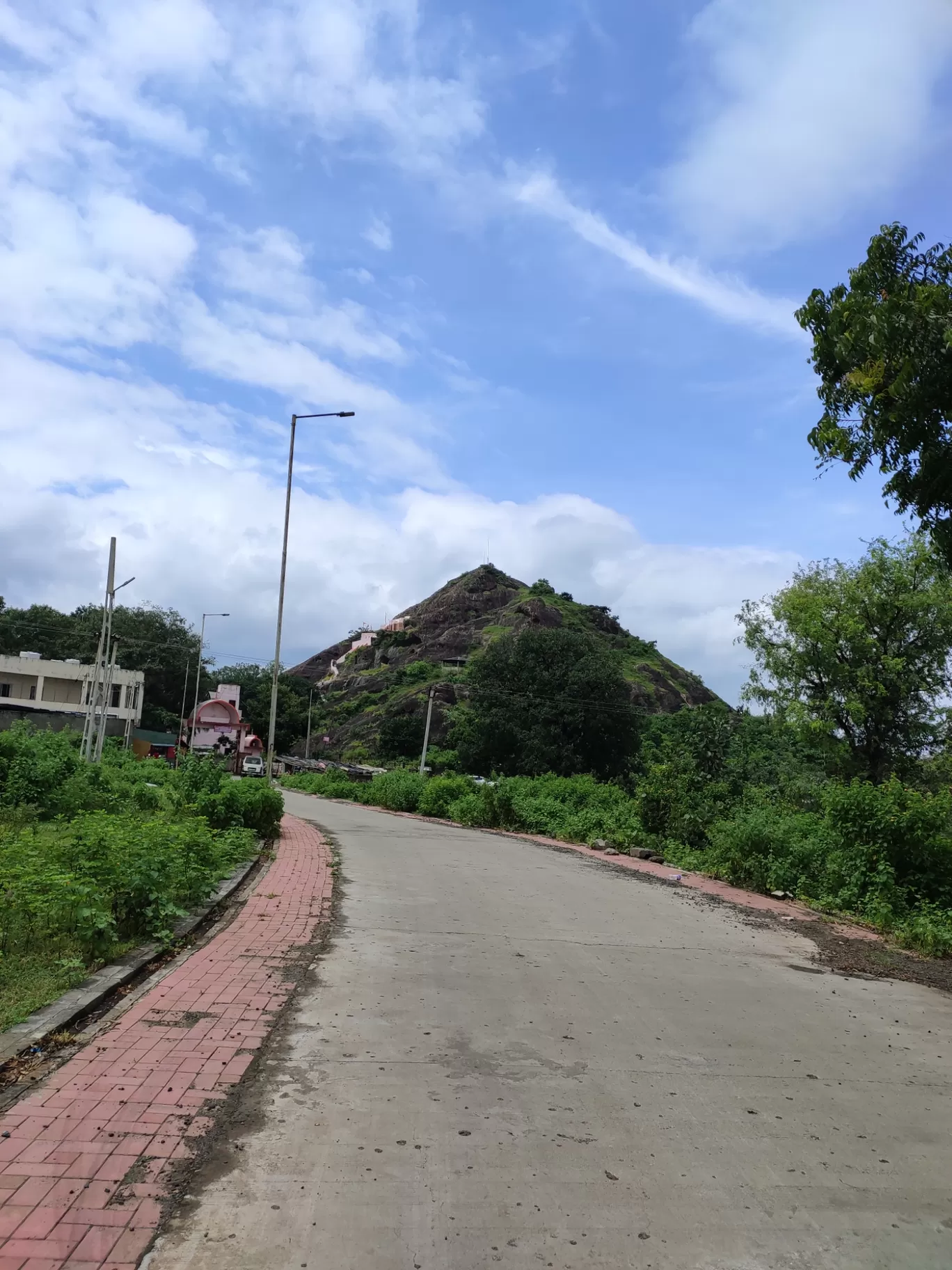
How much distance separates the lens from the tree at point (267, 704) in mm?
83438

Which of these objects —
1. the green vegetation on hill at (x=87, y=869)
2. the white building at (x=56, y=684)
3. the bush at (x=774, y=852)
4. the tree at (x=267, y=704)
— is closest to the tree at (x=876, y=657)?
the bush at (x=774, y=852)

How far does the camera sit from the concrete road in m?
3.22

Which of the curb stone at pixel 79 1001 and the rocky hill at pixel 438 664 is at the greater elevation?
the rocky hill at pixel 438 664

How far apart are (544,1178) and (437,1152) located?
0.49 meters

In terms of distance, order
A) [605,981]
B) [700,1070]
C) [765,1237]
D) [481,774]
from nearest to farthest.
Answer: [765,1237]
[700,1070]
[605,981]
[481,774]

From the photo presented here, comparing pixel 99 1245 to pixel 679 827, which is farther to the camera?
pixel 679 827

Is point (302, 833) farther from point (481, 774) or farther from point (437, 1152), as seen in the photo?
point (481, 774)

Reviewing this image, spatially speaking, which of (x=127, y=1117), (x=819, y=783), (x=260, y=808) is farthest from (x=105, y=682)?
(x=127, y=1117)

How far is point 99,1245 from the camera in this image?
3.04 m

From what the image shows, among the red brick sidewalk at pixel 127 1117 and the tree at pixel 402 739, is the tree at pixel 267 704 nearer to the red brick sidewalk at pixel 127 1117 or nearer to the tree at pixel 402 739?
the tree at pixel 402 739

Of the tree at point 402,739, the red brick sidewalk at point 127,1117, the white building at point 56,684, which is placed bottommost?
the red brick sidewalk at point 127,1117

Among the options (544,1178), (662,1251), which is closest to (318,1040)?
(544,1178)

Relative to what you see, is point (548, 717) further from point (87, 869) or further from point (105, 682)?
point (87, 869)

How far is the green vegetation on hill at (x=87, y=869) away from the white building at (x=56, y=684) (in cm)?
4544
